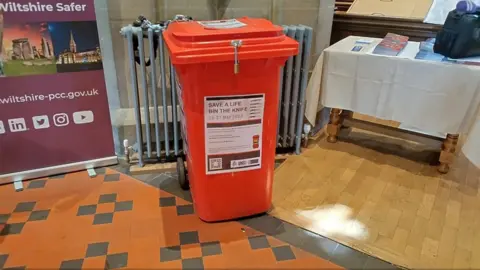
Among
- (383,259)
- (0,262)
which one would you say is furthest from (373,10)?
(0,262)

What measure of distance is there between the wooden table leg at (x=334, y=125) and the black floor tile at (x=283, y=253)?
1169 millimetres

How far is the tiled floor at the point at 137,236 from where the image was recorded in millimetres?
1585

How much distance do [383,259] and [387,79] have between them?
42.1 inches

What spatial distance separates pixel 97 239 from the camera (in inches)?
66.8

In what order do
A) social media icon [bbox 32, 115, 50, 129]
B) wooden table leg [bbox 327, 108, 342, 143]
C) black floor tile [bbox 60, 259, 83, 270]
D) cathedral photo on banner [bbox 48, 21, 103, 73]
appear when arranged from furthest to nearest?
wooden table leg [bbox 327, 108, 342, 143]
social media icon [bbox 32, 115, 50, 129]
cathedral photo on banner [bbox 48, 21, 103, 73]
black floor tile [bbox 60, 259, 83, 270]

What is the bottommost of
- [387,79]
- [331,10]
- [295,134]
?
[295,134]

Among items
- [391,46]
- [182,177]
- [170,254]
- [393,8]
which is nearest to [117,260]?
[170,254]

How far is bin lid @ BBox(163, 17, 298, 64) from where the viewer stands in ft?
4.72

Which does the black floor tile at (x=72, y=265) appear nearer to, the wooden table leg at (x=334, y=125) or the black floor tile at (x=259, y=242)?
the black floor tile at (x=259, y=242)

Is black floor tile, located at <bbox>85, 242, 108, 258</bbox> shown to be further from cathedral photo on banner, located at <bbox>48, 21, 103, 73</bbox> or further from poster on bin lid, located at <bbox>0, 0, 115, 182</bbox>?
cathedral photo on banner, located at <bbox>48, 21, 103, 73</bbox>

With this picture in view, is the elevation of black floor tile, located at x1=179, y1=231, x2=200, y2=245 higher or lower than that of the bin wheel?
lower

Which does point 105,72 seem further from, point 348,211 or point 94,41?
point 348,211

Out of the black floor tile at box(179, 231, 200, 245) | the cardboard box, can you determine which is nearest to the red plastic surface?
the black floor tile at box(179, 231, 200, 245)

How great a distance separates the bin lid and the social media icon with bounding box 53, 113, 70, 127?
879mm
